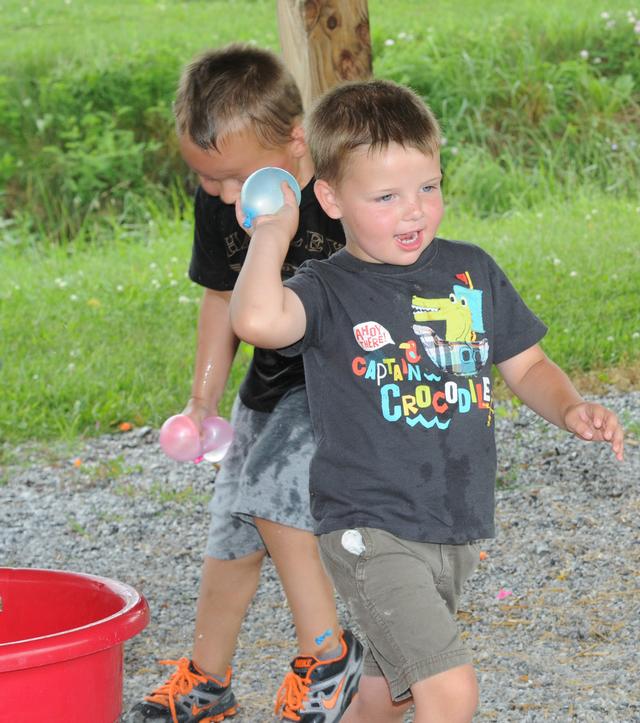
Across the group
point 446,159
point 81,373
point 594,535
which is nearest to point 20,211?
point 446,159

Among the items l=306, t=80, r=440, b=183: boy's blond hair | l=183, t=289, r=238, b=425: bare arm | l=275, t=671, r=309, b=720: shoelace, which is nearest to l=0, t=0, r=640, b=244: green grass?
l=183, t=289, r=238, b=425: bare arm

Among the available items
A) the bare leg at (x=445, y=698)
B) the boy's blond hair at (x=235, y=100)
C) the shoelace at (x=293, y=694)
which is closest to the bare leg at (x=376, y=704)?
the bare leg at (x=445, y=698)

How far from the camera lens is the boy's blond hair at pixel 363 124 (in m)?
2.34

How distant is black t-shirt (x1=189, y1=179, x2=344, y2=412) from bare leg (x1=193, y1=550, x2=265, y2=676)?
39cm

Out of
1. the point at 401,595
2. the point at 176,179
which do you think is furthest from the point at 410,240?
the point at 176,179

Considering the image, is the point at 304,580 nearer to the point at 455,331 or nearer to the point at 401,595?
the point at 401,595

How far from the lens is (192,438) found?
2.78m

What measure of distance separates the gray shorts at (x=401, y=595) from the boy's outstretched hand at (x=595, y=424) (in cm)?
31

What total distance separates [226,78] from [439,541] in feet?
3.93

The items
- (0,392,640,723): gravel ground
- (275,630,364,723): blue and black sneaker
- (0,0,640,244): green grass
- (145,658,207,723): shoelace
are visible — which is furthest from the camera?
(0,0,640,244): green grass

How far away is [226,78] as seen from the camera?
285 centimetres

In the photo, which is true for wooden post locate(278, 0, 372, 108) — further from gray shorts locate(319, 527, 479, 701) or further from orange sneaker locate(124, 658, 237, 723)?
gray shorts locate(319, 527, 479, 701)

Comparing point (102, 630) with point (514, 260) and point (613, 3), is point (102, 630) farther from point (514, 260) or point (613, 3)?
point (613, 3)

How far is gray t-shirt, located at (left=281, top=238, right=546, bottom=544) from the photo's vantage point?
2291mm
